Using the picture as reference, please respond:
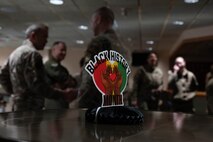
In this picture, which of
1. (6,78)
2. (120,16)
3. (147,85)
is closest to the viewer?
(6,78)

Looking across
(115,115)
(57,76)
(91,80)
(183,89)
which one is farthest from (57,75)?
(183,89)

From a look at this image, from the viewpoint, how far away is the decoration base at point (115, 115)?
122cm

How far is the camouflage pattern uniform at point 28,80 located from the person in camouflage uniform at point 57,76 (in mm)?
521

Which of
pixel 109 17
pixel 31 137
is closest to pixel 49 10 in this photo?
pixel 109 17

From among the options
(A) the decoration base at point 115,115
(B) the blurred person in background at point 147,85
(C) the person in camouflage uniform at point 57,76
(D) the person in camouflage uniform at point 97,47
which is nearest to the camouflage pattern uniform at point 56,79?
(C) the person in camouflage uniform at point 57,76

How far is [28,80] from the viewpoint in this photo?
2.41 meters

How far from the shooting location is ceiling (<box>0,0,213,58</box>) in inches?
217

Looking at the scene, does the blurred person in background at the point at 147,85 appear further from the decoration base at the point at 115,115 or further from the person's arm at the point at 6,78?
the decoration base at the point at 115,115

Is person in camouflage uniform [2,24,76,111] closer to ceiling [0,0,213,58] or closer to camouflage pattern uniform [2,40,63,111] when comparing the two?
camouflage pattern uniform [2,40,63,111]

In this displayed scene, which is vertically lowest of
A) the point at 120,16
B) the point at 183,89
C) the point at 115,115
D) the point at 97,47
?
the point at 115,115

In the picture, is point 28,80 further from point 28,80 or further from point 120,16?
point 120,16

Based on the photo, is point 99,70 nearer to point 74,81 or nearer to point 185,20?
point 74,81

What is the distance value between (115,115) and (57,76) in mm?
1970

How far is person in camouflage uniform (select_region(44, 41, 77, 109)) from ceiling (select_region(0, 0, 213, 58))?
229 centimetres
